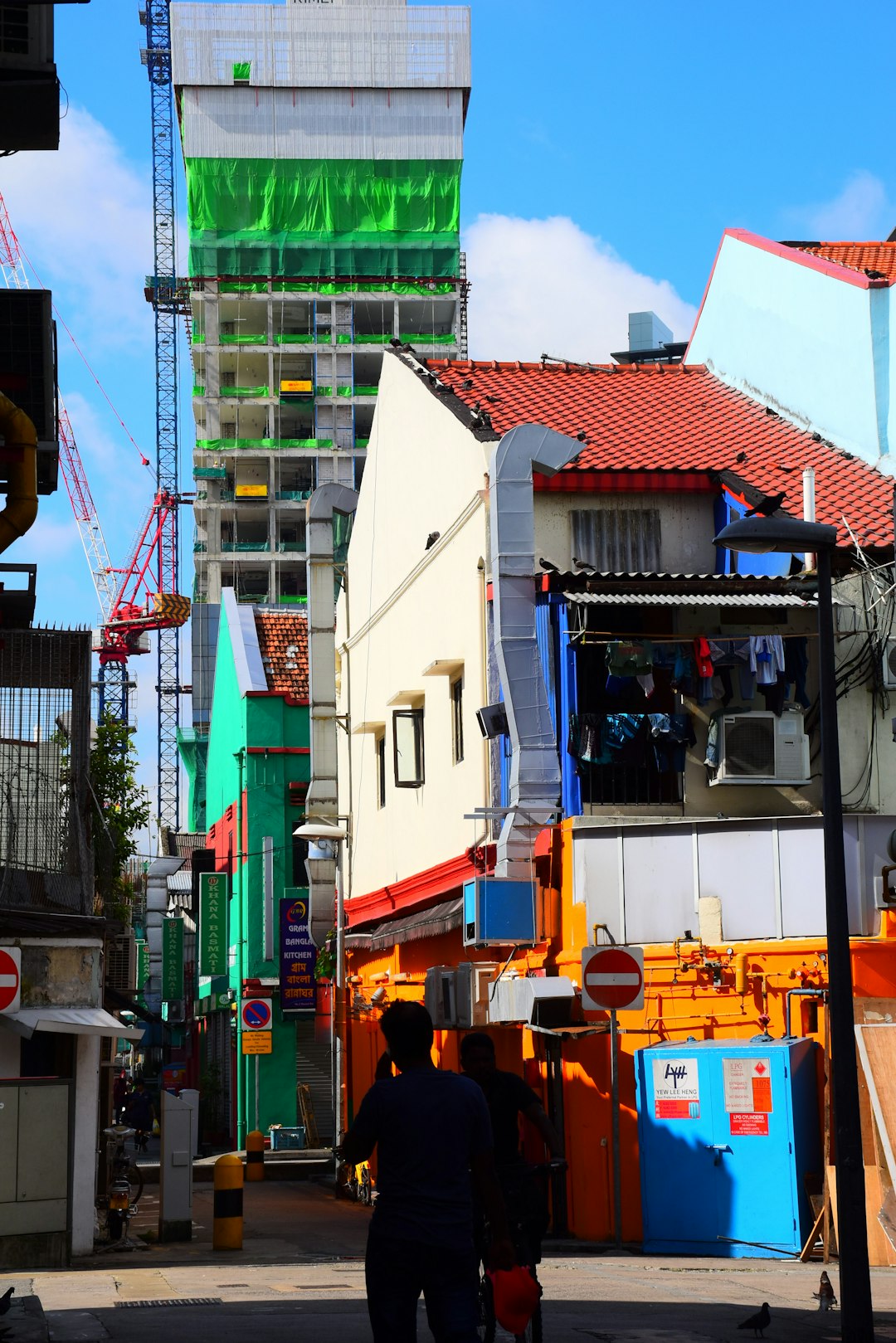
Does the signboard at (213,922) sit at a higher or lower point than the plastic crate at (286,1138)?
higher

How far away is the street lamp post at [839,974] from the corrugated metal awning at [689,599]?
7.12 meters

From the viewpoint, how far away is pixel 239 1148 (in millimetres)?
42625

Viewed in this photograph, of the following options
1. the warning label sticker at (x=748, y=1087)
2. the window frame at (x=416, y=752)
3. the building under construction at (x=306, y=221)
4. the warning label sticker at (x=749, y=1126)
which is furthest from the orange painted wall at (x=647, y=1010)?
the building under construction at (x=306, y=221)

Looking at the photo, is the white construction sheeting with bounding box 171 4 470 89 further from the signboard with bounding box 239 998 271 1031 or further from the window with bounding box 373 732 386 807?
the window with bounding box 373 732 386 807

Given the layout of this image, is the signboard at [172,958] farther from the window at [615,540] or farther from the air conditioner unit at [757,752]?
the air conditioner unit at [757,752]

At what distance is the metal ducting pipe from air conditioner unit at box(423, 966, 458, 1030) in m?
12.3

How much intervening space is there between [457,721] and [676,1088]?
29.1ft

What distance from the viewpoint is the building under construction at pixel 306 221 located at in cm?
8450

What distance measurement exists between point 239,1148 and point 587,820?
82.7 ft

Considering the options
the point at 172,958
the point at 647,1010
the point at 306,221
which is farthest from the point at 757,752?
the point at 306,221

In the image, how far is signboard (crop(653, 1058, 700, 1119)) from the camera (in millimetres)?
17547

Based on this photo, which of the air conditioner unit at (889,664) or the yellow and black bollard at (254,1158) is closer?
the air conditioner unit at (889,664)

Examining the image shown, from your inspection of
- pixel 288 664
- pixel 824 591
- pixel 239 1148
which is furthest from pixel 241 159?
pixel 824 591

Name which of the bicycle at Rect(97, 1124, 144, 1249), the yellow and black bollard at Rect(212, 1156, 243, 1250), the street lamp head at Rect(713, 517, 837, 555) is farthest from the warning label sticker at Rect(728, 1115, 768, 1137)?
the street lamp head at Rect(713, 517, 837, 555)
